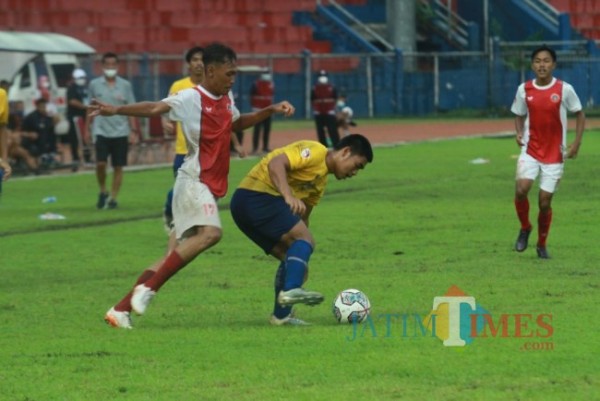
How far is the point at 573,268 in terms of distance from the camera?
1419cm

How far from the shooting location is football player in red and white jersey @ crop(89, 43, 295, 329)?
11141 millimetres

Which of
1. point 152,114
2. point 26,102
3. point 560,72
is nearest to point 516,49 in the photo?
point 560,72

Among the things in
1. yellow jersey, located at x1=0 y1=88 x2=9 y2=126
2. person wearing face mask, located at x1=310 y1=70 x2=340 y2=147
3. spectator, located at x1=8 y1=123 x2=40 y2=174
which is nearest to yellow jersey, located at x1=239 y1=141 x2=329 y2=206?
yellow jersey, located at x1=0 y1=88 x2=9 y2=126

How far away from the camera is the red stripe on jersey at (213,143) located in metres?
11.4

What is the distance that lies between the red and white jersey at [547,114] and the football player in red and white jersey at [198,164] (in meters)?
4.47

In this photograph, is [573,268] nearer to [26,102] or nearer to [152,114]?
[152,114]

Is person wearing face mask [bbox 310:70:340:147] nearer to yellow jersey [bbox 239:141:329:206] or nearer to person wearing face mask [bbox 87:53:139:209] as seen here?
person wearing face mask [bbox 87:53:139:209]

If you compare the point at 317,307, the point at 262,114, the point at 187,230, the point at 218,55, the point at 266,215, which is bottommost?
the point at 317,307

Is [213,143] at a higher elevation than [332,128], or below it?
higher

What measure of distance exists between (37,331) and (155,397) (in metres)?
2.75

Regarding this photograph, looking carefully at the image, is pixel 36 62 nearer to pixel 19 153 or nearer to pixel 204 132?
pixel 19 153

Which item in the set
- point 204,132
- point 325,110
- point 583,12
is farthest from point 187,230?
point 583,12

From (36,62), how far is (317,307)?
25.3m

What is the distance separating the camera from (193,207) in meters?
11.3
